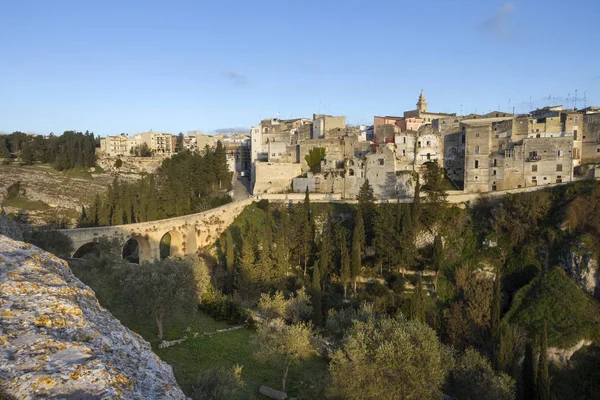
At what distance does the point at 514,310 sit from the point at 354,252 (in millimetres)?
13769

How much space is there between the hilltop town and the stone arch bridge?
1081 cm

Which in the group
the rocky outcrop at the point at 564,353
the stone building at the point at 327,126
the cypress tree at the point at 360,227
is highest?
the stone building at the point at 327,126

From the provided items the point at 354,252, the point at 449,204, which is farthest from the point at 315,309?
the point at 449,204

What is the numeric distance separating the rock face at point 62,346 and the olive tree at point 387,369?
1142 centimetres

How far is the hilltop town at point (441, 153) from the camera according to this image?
4822cm

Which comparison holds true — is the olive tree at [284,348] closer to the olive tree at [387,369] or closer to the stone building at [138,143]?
the olive tree at [387,369]

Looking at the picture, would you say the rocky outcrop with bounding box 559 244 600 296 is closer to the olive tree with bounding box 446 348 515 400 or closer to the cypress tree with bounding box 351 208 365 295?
the olive tree with bounding box 446 348 515 400

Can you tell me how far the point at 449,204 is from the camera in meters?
47.4

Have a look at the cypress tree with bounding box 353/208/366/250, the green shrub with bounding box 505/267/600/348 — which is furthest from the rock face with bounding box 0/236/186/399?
the cypress tree with bounding box 353/208/366/250

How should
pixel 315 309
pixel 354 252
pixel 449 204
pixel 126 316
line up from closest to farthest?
pixel 126 316
pixel 315 309
pixel 354 252
pixel 449 204

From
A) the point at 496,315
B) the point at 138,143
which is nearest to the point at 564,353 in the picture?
the point at 496,315

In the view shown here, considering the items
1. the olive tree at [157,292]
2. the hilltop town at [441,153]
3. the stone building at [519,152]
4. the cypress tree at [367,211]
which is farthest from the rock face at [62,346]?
the stone building at [519,152]

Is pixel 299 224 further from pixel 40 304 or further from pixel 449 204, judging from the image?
pixel 40 304

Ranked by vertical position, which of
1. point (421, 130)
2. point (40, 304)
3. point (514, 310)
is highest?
point (421, 130)
